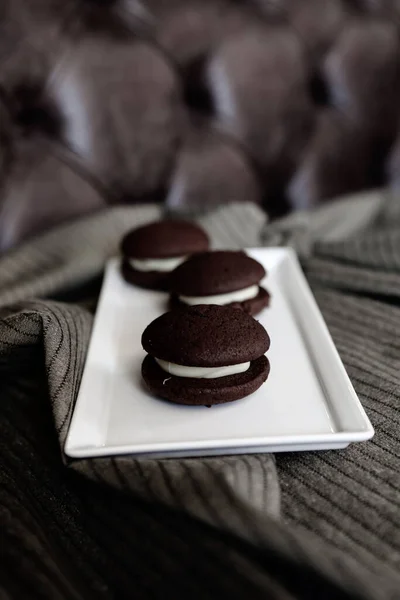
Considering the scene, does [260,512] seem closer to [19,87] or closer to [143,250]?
[143,250]

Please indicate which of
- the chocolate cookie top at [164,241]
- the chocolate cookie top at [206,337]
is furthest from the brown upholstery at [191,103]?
the chocolate cookie top at [206,337]

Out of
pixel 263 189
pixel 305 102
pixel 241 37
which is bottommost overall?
pixel 263 189

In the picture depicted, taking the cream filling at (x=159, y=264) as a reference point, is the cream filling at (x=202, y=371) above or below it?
above

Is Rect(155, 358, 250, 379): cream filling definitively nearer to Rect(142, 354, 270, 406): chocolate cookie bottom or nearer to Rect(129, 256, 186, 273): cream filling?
Rect(142, 354, 270, 406): chocolate cookie bottom

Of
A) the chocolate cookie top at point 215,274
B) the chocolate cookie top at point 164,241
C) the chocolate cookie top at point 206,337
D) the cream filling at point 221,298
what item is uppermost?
the chocolate cookie top at point 206,337

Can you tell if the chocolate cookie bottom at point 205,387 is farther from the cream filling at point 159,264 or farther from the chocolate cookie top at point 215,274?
the cream filling at point 159,264

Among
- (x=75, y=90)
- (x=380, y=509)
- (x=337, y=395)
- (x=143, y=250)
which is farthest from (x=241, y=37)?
(x=380, y=509)

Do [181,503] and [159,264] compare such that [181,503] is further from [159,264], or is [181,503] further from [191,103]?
[191,103]
